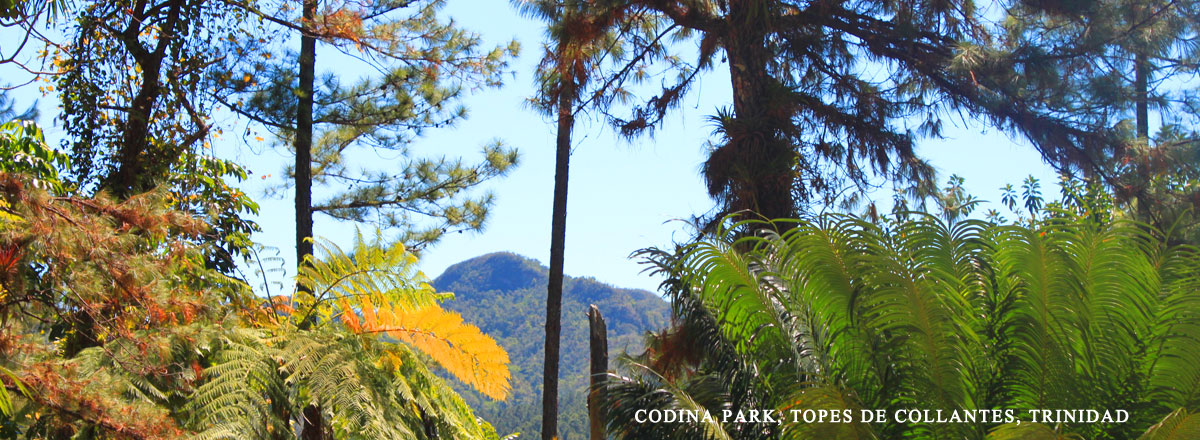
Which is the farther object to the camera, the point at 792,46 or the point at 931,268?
the point at 792,46

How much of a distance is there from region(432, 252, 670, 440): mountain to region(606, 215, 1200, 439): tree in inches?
2349

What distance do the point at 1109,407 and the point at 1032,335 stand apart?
0.57 metres

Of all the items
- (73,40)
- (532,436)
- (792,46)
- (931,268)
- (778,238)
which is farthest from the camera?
(532,436)

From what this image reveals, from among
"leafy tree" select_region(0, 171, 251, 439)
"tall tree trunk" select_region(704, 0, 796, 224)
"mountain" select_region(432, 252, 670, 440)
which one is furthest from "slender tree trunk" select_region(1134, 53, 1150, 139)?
"mountain" select_region(432, 252, 670, 440)

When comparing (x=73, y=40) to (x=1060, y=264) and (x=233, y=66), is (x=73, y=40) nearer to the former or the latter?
(x=233, y=66)

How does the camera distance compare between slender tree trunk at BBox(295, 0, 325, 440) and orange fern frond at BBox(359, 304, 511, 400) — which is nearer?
orange fern frond at BBox(359, 304, 511, 400)

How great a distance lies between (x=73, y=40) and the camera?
6684 millimetres

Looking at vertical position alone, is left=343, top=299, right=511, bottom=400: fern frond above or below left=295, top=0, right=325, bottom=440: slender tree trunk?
below

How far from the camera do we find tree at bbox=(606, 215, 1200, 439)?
4.47 metres

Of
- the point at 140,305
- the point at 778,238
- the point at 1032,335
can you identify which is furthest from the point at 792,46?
the point at 140,305

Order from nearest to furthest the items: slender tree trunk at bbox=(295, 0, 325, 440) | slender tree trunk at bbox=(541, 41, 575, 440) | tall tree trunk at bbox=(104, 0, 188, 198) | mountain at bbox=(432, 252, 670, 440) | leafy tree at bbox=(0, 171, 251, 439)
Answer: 1. leafy tree at bbox=(0, 171, 251, 439)
2. tall tree trunk at bbox=(104, 0, 188, 198)
3. slender tree trunk at bbox=(541, 41, 575, 440)
4. slender tree trunk at bbox=(295, 0, 325, 440)
5. mountain at bbox=(432, 252, 670, 440)

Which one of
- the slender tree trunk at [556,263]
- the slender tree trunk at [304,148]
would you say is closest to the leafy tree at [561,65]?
the slender tree trunk at [556,263]

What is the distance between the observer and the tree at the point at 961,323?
447cm

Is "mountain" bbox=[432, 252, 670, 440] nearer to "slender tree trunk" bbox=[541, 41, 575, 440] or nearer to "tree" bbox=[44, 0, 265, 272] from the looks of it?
"slender tree trunk" bbox=[541, 41, 575, 440]
